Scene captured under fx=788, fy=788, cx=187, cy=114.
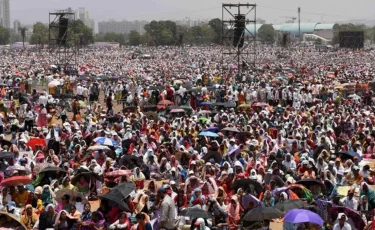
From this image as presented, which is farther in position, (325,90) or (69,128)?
(325,90)

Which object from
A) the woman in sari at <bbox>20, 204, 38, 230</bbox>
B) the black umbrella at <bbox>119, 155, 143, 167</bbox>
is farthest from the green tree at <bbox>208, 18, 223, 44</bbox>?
the woman in sari at <bbox>20, 204, 38, 230</bbox>

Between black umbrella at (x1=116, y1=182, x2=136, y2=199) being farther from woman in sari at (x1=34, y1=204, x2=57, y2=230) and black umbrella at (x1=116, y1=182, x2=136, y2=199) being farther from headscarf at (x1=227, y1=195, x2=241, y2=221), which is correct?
headscarf at (x1=227, y1=195, x2=241, y2=221)

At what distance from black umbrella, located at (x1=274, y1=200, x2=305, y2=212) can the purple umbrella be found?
73 cm

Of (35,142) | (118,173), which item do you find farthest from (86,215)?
(35,142)

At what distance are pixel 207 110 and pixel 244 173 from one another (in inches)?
356

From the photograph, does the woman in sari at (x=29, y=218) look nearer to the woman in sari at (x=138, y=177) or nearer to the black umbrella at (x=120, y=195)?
the black umbrella at (x=120, y=195)

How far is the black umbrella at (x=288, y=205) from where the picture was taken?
400 inches

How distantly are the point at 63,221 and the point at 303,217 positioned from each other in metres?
2.91

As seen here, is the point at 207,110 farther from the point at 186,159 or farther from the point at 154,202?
the point at 154,202

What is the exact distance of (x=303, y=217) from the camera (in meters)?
9.24

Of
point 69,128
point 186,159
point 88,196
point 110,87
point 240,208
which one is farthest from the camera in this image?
point 110,87

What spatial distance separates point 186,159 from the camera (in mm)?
14203

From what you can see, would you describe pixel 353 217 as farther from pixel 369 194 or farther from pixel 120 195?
pixel 120 195

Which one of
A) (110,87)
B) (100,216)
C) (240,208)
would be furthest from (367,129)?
(110,87)
